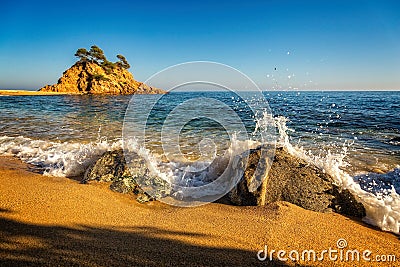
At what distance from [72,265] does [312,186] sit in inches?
141

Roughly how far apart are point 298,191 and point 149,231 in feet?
8.15

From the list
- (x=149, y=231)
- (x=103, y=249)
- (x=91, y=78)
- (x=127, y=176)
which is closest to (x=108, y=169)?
(x=127, y=176)

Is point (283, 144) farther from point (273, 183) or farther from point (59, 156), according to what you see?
point (59, 156)

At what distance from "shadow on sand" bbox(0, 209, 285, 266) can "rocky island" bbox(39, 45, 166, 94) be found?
6031 cm

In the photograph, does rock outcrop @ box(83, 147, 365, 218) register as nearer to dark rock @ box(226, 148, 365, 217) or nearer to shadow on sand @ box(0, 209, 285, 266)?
dark rock @ box(226, 148, 365, 217)

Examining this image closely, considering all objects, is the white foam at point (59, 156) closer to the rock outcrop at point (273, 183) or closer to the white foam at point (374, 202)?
the rock outcrop at point (273, 183)

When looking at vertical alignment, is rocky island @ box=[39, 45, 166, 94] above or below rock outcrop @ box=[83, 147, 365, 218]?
above

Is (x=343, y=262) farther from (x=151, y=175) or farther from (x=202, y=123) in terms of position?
(x=202, y=123)

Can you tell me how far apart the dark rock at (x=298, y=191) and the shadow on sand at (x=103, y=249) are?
132 centimetres

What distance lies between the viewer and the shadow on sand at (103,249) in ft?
7.24

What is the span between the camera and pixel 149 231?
282cm

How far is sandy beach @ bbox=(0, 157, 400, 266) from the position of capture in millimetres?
2293

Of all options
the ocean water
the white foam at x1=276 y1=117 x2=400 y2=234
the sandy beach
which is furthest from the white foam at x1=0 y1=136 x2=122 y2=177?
the white foam at x1=276 y1=117 x2=400 y2=234

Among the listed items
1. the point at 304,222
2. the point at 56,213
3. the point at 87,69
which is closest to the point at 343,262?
the point at 304,222
